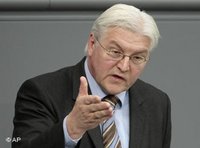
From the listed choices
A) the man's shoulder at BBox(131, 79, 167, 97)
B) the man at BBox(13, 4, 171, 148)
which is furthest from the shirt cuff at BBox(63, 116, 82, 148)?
the man's shoulder at BBox(131, 79, 167, 97)

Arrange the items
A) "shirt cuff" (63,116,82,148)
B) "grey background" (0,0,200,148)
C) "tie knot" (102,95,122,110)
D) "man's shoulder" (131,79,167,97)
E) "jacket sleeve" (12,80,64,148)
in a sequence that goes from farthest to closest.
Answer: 1. "grey background" (0,0,200,148)
2. "man's shoulder" (131,79,167,97)
3. "tie knot" (102,95,122,110)
4. "jacket sleeve" (12,80,64,148)
5. "shirt cuff" (63,116,82,148)

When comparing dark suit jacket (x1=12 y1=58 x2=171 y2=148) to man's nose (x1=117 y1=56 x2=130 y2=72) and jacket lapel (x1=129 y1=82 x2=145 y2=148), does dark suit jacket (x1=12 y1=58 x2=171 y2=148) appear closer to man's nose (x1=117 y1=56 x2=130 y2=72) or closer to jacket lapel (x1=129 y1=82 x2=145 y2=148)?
jacket lapel (x1=129 y1=82 x2=145 y2=148)

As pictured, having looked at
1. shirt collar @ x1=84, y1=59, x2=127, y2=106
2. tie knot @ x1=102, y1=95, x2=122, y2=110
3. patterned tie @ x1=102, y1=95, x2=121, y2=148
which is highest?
shirt collar @ x1=84, y1=59, x2=127, y2=106

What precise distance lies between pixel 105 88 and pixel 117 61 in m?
0.11

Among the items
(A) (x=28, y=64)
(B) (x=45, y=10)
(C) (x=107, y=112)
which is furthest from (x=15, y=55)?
(C) (x=107, y=112)

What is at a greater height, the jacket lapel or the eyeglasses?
the eyeglasses

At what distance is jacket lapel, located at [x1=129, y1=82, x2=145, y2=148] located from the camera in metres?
2.24

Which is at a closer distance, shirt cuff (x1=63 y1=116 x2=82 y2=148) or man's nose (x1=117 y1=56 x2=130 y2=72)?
shirt cuff (x1=63 y1=116 x2=82 y2=148)

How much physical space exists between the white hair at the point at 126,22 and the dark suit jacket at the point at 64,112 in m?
0.23

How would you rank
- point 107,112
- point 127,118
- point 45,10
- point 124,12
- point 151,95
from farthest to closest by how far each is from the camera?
point 45,10 < point 151,95 < point 127,118 < point 124,12 < point 107,112

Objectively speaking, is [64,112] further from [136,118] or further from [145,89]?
[145,89]

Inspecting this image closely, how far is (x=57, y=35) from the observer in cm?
289

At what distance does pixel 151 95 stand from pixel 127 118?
208mm

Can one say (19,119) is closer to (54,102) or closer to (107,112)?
(54,102)
